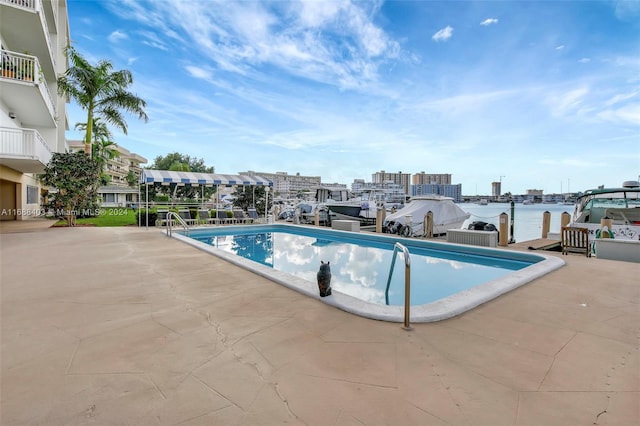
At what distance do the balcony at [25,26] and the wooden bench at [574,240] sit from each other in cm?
1972

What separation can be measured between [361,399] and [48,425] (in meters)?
1.99

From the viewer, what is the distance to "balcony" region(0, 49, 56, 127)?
1073 cm

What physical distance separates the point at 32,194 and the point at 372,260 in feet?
82.0

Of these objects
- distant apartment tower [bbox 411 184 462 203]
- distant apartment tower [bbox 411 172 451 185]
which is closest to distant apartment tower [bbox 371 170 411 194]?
distant apartment tower [bbox 411 172 451 185]

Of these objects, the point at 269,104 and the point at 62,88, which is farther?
the point at 269,104

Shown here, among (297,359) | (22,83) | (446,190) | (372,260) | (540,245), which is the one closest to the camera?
(297,359)

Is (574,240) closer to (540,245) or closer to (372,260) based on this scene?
(540,245)

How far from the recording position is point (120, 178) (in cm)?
5159

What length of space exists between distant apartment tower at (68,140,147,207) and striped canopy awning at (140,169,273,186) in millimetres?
23009

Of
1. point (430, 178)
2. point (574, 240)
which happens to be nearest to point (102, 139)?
point (574, 240)

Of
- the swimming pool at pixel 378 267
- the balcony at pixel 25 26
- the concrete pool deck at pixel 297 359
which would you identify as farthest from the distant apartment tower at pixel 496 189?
the balcony at pixel 25 26

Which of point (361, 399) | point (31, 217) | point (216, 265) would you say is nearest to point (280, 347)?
point (361, 399)

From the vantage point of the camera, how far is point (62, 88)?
51.3 feet

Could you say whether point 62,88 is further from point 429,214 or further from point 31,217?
point 429,214
